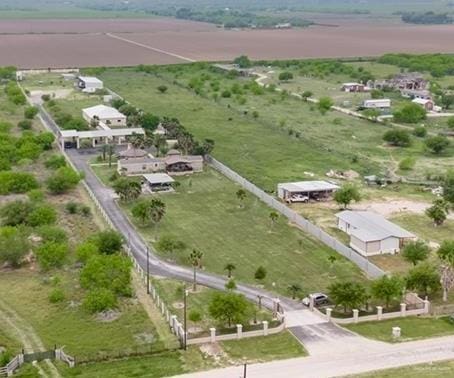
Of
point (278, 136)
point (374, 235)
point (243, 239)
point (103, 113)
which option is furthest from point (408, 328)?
point (103, 113)

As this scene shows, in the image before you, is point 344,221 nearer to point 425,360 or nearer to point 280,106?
point 425,360

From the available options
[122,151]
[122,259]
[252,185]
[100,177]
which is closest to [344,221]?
[252,185]

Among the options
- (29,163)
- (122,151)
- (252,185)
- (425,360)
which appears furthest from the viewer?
(122,151)

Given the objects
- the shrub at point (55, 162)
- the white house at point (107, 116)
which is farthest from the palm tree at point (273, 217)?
the white house at point (107, 116)

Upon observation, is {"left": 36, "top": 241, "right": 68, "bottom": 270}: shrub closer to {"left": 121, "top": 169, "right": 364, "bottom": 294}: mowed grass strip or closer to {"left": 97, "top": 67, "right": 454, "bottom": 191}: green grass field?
{"left": 121, "top": 169, "right": 364, "bottom": 294}: mowed grass strip

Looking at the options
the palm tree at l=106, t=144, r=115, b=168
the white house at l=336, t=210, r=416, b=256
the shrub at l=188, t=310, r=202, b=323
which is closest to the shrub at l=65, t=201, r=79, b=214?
the palm tree at l=106, t=144, r=115, b=168

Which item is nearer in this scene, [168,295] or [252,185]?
[168,295]

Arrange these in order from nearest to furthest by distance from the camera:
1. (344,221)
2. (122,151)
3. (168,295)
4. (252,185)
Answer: (168,295)
(344,221)
(252,185)
(122,151)
